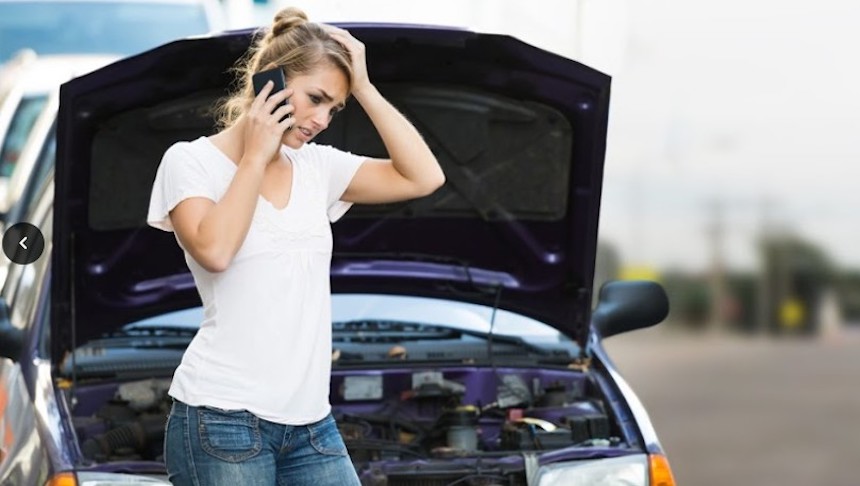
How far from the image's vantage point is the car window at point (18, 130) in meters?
10.1

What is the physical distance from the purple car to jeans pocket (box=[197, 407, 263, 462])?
1.24 m

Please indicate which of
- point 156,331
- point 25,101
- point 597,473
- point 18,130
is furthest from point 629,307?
point 25,101

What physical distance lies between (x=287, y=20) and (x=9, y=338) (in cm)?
191

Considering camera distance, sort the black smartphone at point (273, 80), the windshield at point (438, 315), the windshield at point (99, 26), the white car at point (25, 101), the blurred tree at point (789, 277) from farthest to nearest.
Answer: the blurred tree at point (789, 277) < the windshield at point (99, 26) < the white car at point (25, 101) < the windshield at point (438, 315) < the black smartphone at point (273, 80)

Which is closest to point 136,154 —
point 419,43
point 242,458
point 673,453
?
point 419,43

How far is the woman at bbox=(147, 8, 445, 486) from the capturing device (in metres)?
3.96

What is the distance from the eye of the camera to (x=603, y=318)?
620cm

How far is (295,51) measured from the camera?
411 centimetres

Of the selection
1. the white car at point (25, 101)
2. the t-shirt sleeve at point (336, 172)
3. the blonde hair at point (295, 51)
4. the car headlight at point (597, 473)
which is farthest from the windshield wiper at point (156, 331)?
the white car at point (25, 101)

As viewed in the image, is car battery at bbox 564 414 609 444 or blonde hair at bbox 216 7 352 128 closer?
blonde hair at bbox 216 7 352 128

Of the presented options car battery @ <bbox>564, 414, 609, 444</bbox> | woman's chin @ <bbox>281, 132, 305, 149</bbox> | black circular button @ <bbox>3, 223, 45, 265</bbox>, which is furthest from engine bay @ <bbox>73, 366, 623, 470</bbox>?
woman's chin @ <bbox>281, 132, 305, 149</bbox>

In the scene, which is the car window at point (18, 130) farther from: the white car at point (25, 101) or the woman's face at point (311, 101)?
the woman's face at point (311, 101)

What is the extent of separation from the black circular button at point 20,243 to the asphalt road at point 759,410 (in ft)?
21.6

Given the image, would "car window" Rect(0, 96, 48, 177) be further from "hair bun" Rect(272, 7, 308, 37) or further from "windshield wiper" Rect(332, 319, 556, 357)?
"hair bun" Rect(272, 7, 308, 37)
